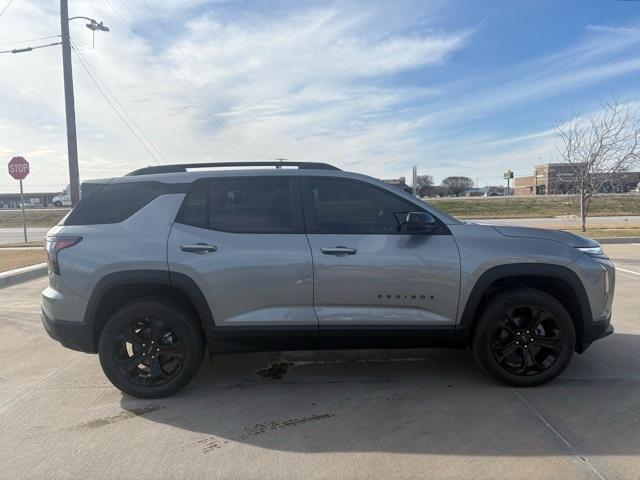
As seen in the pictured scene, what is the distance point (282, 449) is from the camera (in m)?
3.07

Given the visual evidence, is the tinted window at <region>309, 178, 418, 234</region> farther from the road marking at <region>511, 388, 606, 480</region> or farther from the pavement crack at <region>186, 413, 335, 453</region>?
the road marking at <region>511, 388, 606, 480</region>

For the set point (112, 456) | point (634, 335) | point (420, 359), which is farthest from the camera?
point (634, 335)

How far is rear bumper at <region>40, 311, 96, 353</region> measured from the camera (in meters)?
3.74

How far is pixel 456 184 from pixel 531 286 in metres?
107

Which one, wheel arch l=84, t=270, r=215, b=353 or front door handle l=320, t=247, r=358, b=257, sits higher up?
front door handle l=320, t=247, r=358, b=257

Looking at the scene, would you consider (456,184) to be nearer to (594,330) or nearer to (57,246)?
(594,330)

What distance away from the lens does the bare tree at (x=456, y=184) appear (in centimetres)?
10231

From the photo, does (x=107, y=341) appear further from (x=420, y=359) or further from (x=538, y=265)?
(x=538, y=265)

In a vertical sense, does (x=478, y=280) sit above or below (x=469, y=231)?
below

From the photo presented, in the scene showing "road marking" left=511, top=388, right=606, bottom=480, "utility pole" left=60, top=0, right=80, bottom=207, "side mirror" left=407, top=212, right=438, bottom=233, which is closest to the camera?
"road marking" left=511, top=388, right=606, bottom=480

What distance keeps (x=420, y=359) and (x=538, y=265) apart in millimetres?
1496

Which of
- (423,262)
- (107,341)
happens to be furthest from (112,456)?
(423,262)

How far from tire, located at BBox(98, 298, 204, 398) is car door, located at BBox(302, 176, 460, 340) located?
1.05 m

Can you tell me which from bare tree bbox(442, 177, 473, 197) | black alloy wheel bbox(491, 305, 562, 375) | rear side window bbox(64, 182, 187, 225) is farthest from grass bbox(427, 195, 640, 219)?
bare tree bbox(442, 177, 473, 197)
